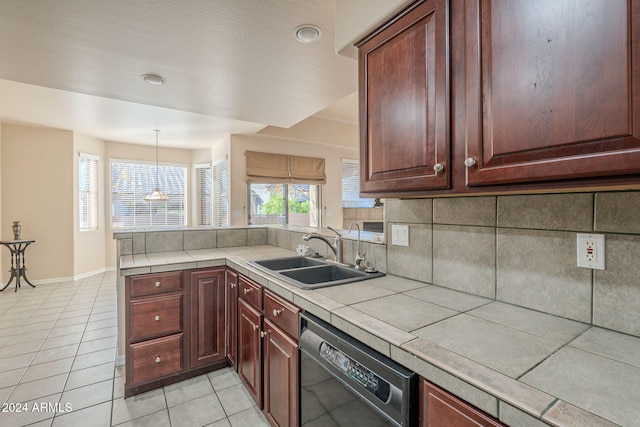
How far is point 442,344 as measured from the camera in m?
0.85

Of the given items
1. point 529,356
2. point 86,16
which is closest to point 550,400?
point 529,356

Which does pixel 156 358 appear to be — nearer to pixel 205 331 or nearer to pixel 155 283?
pixel 205 331

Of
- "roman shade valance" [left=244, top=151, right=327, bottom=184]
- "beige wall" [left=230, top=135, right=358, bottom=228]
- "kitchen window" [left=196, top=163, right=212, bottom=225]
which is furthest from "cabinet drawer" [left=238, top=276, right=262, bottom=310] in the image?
"kitchen window" [left=196, top=163, right=212, bottom=225]

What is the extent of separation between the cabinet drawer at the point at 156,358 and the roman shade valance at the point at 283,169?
132 inches

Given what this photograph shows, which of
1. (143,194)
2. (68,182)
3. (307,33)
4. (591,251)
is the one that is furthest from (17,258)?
(591,251)

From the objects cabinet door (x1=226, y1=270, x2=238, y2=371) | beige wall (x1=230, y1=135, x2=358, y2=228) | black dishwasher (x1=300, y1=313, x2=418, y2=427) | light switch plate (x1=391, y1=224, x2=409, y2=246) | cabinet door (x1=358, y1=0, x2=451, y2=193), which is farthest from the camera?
beige wall (x1=230, y1=135, x2=358, y2=228)

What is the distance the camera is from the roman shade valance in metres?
5.19

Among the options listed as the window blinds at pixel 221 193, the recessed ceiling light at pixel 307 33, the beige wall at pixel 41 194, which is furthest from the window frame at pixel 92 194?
the recessed ceiling light at pixel 307 33

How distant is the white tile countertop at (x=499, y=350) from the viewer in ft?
1.97

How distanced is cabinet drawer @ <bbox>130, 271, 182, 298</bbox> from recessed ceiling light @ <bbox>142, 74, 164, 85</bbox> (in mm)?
1550

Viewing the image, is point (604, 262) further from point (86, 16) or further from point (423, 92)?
point (86, 16)

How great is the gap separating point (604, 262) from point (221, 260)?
7.12ft

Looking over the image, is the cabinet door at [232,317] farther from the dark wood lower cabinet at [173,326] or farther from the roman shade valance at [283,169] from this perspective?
the roman shade valance at [283,169]

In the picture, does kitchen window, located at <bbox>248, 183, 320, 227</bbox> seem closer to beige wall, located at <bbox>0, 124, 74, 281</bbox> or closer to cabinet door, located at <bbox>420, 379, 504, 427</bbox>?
beige wall, located at <bbox>0, 124, 74, 281</bbox>
